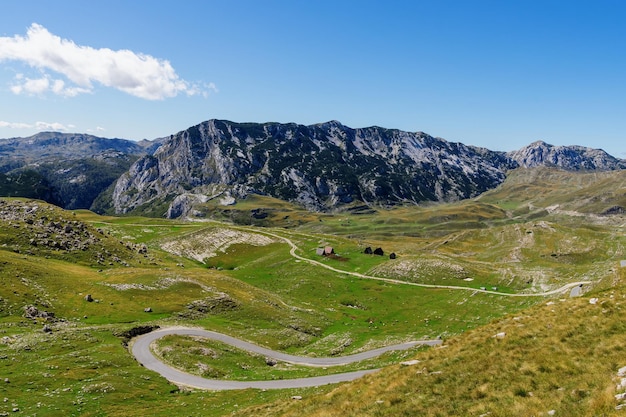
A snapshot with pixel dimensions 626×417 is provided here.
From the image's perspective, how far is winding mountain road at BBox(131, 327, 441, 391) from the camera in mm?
49219

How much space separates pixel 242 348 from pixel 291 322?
21424 millimetres

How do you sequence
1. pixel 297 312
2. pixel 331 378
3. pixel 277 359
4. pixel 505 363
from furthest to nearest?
pixel 297 312 < pixel 277 359 < pixel 331 378 < pixel 505 363

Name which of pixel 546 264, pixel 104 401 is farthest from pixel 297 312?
pixel 546 264

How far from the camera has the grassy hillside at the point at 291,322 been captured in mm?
20859

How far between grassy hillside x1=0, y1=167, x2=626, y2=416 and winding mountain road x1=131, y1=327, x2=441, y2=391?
8.98 ft

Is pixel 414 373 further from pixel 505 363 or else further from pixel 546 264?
pixel 546 264

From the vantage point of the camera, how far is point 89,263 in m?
106

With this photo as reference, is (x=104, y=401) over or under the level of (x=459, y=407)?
under

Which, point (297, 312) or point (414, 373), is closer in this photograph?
point (414, 373)

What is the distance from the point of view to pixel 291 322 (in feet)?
286

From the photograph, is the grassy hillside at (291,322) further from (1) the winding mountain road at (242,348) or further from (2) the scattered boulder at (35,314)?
(1) the winding mountain road at (242,348)

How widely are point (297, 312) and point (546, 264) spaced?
129m

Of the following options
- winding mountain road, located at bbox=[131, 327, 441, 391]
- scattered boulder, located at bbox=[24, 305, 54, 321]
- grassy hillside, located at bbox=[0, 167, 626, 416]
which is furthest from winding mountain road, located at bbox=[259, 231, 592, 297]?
scattered boulder, located at bbox=[24, 305, 54, 321]

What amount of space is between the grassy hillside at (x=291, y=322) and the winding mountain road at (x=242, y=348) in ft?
8.98
